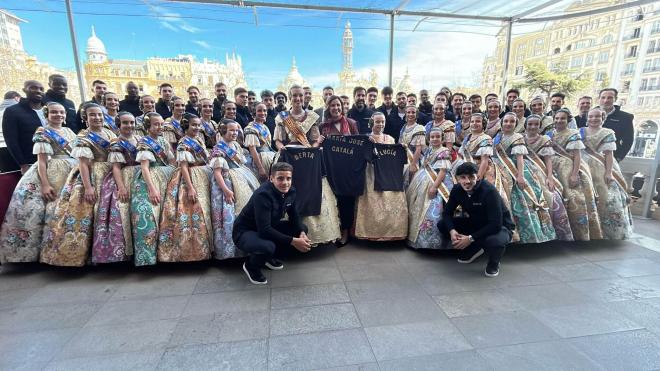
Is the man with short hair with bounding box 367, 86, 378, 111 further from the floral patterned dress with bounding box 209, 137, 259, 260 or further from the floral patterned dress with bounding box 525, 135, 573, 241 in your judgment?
→ the floral patterned dress with bounding box 209, 137, 259, 260

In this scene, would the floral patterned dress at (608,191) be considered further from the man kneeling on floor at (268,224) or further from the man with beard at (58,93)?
the man with beard at (58,93)

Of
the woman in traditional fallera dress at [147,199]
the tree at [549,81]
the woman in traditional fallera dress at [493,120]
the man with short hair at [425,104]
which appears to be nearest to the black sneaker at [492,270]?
the woman in traditional fallera dress at [493,120]

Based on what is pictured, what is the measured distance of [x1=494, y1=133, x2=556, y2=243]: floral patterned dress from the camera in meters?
3.03

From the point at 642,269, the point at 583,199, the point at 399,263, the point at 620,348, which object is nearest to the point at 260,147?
the point at 399,263

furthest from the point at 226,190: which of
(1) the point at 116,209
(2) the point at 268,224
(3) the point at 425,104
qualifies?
(3) the point at 425,104

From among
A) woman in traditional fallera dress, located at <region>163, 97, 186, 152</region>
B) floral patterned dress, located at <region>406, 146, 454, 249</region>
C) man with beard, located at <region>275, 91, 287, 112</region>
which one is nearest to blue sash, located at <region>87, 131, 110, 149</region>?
woman in traditional fallera dress, located at <region>163, 97, 186, 152</region>

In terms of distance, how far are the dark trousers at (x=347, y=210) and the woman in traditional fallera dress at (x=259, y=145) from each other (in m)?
0.90

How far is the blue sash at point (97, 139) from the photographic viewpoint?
104 inches

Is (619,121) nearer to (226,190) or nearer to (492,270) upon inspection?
(492,270)

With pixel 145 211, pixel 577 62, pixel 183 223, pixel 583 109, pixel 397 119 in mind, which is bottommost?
pixel 183 223

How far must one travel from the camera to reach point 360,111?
4.32 metres

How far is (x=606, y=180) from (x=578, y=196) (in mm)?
483

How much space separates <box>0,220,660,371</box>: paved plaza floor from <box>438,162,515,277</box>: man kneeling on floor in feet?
0.68

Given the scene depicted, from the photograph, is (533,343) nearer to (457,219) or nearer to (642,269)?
(457,219)
